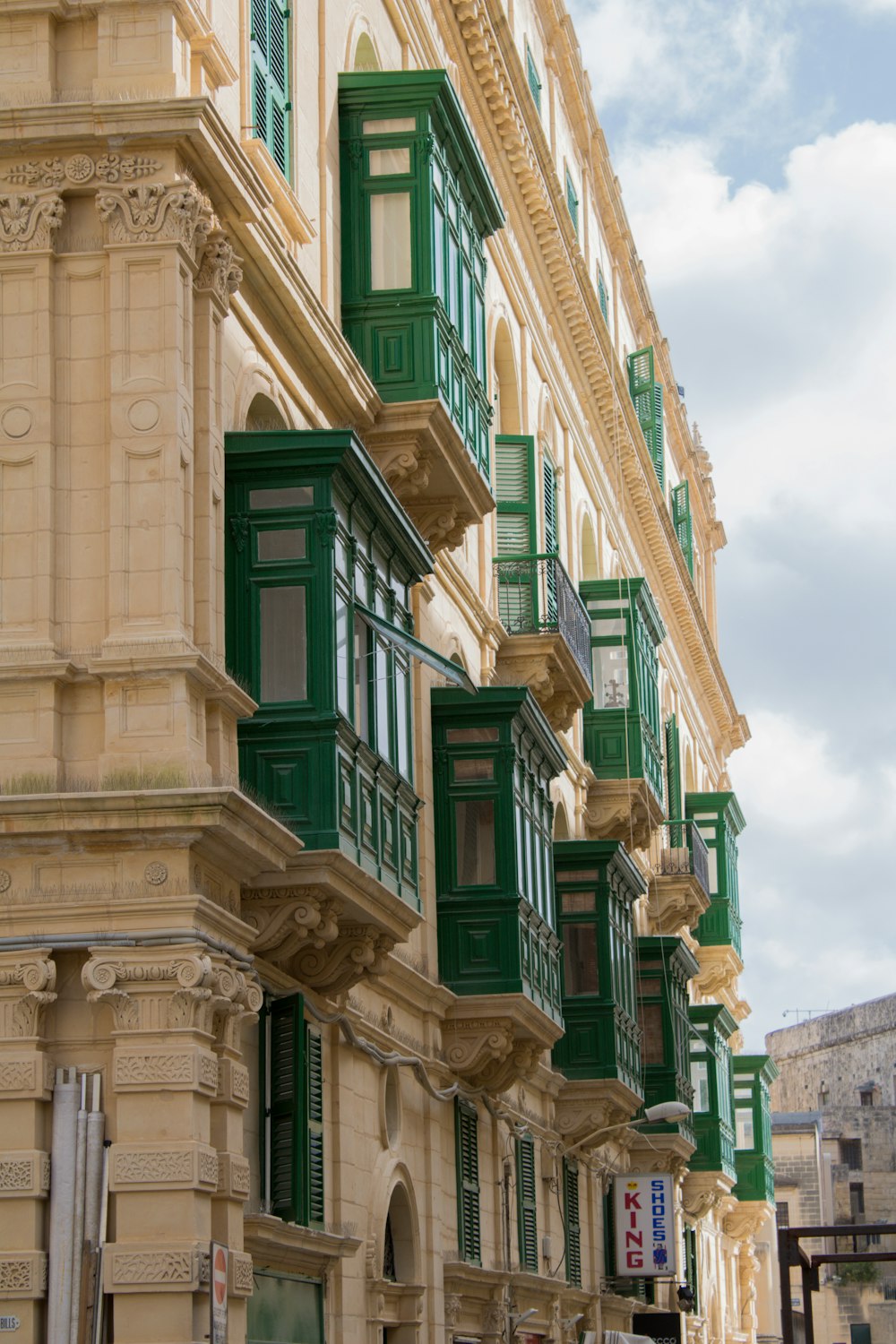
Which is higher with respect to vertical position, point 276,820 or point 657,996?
point 657,996

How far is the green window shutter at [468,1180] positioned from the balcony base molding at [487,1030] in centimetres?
47

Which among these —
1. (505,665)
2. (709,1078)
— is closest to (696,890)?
(709,1078)

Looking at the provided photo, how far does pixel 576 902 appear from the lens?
98.2 ft

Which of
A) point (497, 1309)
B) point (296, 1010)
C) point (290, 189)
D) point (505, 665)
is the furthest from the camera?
point (505, 665)

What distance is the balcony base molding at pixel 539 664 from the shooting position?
2834 centimetres

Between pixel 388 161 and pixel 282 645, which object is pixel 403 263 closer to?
pixel 388 161

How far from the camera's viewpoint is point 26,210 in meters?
15.7

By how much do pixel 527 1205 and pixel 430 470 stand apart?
32.8 ft

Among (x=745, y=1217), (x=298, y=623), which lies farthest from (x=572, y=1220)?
(x=745, y=1217)

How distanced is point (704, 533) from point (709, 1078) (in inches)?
815

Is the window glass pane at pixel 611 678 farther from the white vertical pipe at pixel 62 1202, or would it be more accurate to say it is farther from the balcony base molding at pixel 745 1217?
the balcony base molding at pixel 745 1217

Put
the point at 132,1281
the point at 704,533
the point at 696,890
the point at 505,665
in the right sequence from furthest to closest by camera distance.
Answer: the point at 704,533, the point at 696,890, the point at 505,665, the point at 132,1281

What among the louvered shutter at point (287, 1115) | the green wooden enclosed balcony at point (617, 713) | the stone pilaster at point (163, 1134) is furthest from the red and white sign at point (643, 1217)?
the stone pilaster at point (163, 1134)

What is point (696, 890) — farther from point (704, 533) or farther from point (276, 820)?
point (276, 820)
